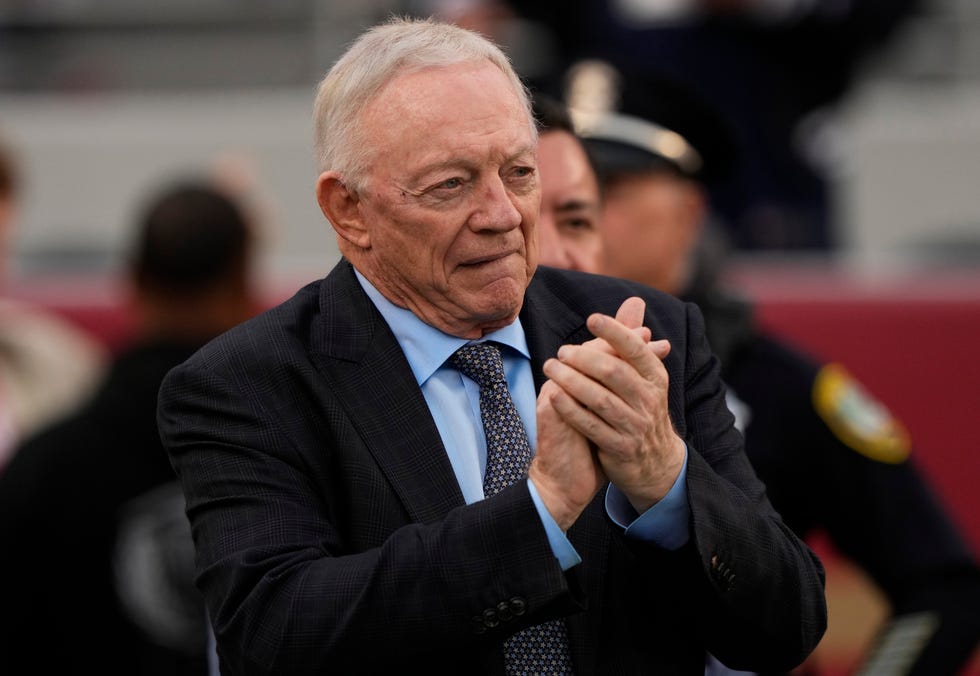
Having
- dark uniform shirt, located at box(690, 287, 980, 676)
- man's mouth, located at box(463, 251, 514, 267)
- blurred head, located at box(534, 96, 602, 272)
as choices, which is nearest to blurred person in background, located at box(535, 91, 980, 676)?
dark uniform shirt, located at box(690, 287, 980, 676)

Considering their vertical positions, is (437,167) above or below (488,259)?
above

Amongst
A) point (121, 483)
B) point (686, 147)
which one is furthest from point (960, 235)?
point (121, 483)

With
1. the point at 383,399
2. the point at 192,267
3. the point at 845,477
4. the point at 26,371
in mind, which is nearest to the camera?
the point at 383,399

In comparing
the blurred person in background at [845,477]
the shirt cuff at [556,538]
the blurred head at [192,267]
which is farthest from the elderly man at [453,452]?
the blurred head at [192,267]

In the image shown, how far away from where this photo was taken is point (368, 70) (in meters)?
2.27

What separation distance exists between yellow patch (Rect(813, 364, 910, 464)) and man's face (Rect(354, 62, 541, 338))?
1.55 metres

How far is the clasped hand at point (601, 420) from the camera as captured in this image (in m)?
2.04

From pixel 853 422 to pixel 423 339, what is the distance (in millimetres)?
1647

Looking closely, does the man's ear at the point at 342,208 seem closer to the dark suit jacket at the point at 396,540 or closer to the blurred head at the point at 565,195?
the dark suit jacket at the point at 396,540

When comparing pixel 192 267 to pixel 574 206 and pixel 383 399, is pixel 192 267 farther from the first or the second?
pixel 383 399

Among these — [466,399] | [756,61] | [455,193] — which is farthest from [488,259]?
[756,61]

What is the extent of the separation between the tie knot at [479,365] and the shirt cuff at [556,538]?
0.27 m

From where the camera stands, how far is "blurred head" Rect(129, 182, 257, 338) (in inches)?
167

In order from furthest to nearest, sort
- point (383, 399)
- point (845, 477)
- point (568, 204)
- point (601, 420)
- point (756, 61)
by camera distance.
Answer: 1. point (756, 61)
2. point (845, 477)
3. point (568, 204)
4. point (383, 399)
5. point (601, 420)
